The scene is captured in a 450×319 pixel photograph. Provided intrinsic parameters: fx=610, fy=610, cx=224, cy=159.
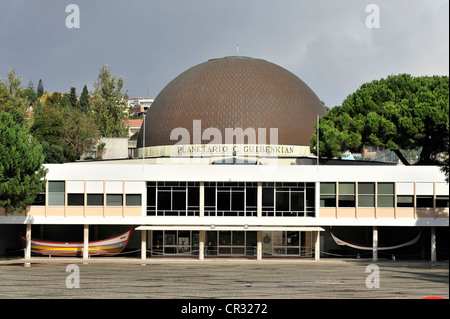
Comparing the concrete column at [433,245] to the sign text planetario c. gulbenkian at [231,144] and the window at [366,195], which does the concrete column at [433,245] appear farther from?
the sign text planetario c. gulbenkian at [231,144]

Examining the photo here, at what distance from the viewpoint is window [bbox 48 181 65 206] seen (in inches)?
1660

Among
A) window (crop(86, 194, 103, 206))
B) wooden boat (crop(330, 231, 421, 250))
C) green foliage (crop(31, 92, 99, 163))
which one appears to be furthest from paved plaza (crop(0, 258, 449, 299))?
green foliage (crop(31, 92, 99, 163))

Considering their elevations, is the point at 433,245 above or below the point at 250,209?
below

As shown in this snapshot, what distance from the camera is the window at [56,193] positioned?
42156mm

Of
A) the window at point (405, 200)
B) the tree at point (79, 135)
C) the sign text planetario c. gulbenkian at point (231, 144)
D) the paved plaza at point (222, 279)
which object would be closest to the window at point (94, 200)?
the paved plaza at point (222, 279)

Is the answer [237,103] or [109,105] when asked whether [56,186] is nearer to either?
[237,103]

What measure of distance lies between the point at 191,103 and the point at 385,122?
1750cm

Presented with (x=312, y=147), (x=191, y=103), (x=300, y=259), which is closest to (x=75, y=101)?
(x=191, y=103)

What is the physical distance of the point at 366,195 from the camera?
139 feet

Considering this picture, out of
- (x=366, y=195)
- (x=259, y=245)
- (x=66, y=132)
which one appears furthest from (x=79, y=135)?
(x=366, y=195)

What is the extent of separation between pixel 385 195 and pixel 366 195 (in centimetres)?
130

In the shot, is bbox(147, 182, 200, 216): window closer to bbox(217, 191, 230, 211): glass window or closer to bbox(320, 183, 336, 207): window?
bbox(217, 191, 230, 211): glass window

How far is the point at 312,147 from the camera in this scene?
52031 millimetres

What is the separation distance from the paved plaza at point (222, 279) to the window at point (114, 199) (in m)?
3.89
